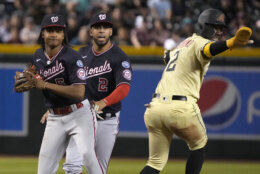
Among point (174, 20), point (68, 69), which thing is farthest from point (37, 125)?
point (68, 69)

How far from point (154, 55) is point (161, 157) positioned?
578 cm

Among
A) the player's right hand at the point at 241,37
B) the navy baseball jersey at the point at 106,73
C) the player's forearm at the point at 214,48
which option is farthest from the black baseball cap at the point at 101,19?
the player's right hand at the point at 241,37

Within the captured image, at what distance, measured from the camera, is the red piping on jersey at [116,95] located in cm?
631

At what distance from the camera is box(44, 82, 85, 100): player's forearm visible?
5.71 meters

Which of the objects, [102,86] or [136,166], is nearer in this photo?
[102,86]

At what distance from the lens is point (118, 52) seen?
6691 millimetres

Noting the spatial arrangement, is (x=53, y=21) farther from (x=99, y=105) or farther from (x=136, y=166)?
(x=136, y=166)

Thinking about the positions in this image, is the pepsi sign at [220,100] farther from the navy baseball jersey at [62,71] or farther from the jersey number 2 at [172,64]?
the navy baseball jersey at [62,71]

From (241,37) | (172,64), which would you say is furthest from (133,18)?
(241,37)

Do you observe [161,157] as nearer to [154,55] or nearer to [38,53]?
[38,53]

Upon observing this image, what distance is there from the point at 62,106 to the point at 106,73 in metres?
0.85

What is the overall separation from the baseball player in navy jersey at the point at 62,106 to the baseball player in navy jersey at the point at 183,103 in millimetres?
618

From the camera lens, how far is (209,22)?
6.09 meters

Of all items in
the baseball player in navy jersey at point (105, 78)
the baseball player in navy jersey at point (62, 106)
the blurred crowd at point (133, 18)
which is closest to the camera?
the baseball player in navy jersey at point (62, 106)
